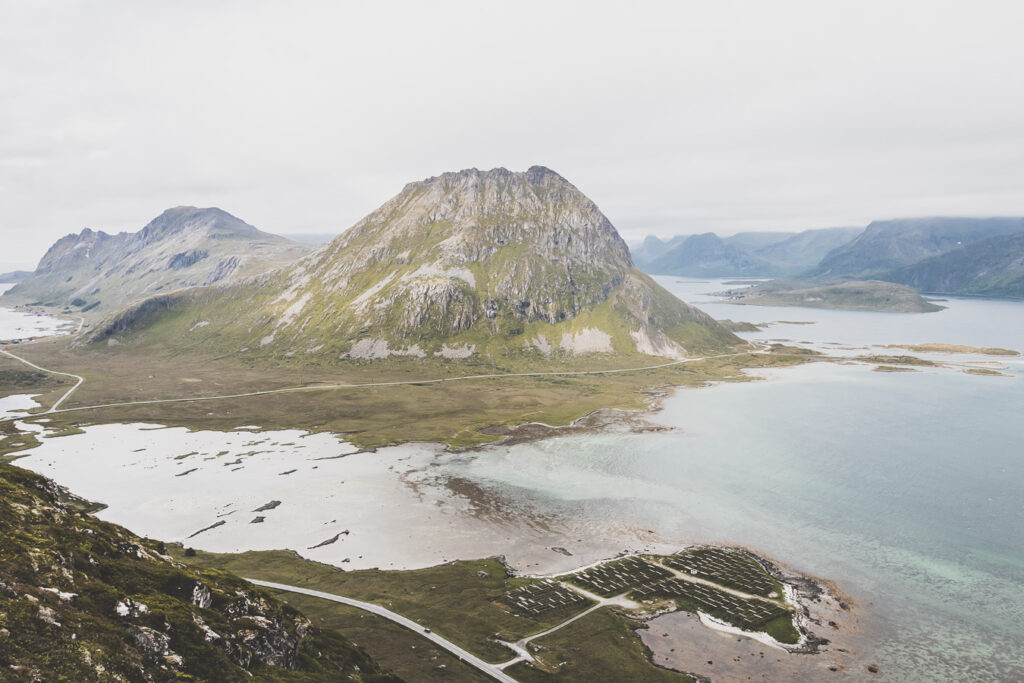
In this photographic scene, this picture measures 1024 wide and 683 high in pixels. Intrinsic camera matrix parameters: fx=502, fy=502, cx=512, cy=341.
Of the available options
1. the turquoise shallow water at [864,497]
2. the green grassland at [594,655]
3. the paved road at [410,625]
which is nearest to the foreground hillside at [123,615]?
the paved road at [410,625]

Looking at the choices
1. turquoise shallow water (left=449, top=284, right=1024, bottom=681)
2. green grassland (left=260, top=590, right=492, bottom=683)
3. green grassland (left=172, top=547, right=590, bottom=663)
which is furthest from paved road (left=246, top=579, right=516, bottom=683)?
turquoise shallow water (left=449, top=284, right=1024, bottom=681)

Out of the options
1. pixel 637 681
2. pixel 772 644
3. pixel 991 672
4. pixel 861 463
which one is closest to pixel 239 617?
pixel 637 681

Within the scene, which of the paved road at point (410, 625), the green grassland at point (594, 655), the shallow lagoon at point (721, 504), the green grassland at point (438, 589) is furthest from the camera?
the shallow lagoon at point (721, 504)

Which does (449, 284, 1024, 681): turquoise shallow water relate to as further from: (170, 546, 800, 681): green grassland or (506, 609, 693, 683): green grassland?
(506, 609, 693, 683): green grassland

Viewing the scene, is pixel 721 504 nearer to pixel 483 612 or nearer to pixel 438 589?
pixel 483 612

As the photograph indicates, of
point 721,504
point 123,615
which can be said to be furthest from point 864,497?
point 123,615

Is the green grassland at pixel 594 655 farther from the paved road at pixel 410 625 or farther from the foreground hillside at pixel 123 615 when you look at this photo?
the foreground hillside at pixel 123 615

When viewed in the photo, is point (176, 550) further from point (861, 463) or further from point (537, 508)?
point (861, 463)
